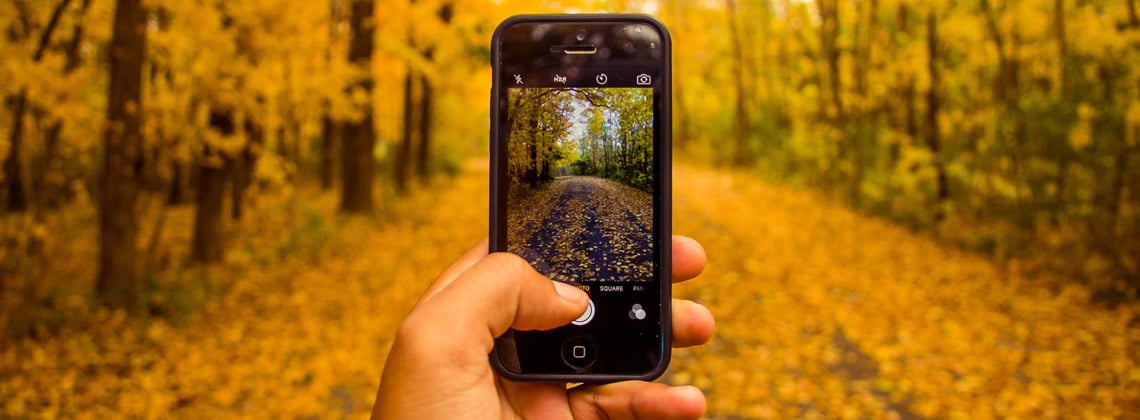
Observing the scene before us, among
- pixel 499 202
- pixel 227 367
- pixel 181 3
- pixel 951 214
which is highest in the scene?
pixel 181 3

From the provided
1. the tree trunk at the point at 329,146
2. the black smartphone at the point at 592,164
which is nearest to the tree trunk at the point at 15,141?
the black smartphone at the point at 592,164

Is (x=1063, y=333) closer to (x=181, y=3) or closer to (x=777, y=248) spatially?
(x=777, y=248)

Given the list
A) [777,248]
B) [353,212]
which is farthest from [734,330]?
[353,212]

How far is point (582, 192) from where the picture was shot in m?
2.23

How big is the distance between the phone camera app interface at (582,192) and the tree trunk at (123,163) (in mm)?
7310

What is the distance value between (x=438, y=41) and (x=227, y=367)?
33.9 feet

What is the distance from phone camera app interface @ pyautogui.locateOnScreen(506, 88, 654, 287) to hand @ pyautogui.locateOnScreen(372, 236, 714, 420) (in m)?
0.15

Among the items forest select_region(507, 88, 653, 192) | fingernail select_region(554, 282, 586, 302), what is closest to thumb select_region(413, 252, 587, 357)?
fingernail select_region(554, 282, 586, 302)

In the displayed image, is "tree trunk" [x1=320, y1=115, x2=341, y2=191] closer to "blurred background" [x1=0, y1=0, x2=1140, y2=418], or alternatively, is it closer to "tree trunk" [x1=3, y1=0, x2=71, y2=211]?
"blurred background" [x1=0, y1=0, x2=1140, y2=418]

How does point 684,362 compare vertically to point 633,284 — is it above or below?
below

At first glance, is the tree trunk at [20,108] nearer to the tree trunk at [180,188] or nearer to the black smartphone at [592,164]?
the black smartphone at [592,164]

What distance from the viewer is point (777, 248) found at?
1244 centimetres

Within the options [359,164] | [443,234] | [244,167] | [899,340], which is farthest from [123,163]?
[899,340]

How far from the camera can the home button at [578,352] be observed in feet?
7.00
